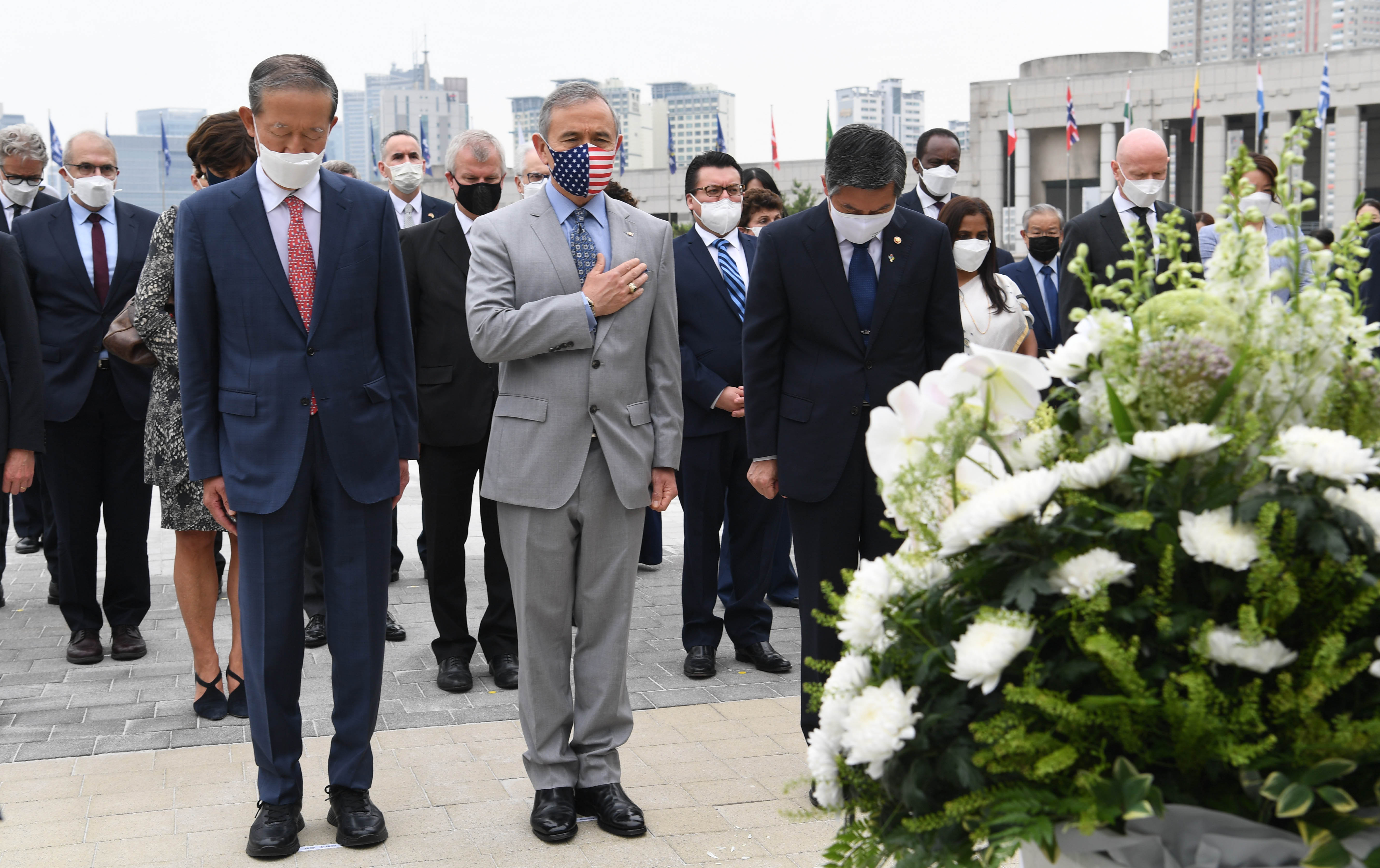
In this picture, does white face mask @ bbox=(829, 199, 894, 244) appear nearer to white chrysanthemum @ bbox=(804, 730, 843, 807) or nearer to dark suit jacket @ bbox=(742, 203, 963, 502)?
dark suit jacket @ bbox=(742, 203, 963, 502)

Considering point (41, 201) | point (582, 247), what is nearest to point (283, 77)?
point (582, 247)

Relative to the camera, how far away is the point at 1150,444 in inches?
66.2

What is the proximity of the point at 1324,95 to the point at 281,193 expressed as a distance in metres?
37.0

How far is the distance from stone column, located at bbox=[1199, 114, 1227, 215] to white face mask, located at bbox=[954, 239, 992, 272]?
169 feet

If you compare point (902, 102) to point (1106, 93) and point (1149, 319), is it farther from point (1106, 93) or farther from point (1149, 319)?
point (1149, 319)

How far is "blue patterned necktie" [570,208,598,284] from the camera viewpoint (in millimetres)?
4141

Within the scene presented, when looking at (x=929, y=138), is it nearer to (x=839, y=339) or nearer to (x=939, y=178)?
(x=939, y=178)

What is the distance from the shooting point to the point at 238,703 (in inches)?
209

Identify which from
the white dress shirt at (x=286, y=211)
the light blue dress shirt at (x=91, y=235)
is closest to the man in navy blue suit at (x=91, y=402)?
the light blue dress shirt at (x=91, y=235)

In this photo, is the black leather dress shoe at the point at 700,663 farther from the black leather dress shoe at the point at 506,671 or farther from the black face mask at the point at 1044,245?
the black face mask at the point at 1044,245

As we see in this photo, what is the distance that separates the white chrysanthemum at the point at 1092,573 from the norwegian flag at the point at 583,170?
2693 mm

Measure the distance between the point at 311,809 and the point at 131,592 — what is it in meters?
2.54

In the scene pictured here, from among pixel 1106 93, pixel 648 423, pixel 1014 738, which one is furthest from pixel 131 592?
pixel 1106 93

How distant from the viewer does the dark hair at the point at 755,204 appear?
7113mm
